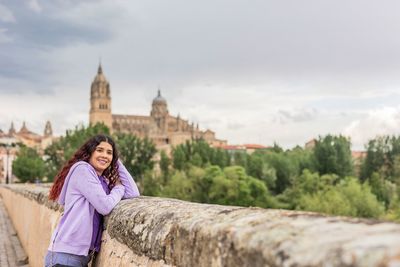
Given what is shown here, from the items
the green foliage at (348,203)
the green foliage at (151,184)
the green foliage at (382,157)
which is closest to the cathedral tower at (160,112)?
the green foliage at (382,157)

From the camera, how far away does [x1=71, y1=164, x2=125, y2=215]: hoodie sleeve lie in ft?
11.5

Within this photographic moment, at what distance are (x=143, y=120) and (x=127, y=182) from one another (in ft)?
535

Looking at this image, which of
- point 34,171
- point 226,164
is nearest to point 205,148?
point 226,164

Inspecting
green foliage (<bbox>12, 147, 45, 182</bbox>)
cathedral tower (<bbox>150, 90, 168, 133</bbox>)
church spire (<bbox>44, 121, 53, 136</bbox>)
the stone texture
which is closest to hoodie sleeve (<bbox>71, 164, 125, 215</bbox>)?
the stone texture

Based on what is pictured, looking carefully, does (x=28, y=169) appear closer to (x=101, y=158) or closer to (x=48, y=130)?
(x=101, y=158)

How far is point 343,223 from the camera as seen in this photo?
163cm

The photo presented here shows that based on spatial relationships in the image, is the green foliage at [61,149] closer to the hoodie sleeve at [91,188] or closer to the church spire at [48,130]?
the hoodie sleeve at [91,188]

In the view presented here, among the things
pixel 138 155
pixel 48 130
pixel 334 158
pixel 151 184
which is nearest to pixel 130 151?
pixel 138 155

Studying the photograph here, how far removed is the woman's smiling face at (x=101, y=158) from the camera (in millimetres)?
3830

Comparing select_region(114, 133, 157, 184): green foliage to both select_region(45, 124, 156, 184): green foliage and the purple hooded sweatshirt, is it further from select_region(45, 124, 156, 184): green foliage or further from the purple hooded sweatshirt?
the purple hooded sweatshirt

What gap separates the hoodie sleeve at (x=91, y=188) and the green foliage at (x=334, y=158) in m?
69.4

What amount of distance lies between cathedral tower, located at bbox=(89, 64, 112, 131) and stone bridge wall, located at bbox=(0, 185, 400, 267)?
15653cm

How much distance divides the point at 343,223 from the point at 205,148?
7801 centimetres

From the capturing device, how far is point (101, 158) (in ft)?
12.6
